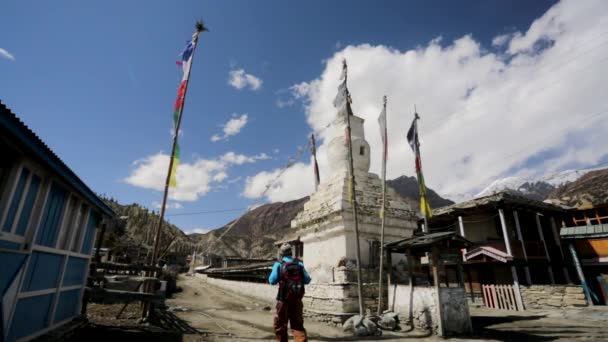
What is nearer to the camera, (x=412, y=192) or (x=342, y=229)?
(x=342, y=229)

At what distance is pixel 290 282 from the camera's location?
5.29 meters

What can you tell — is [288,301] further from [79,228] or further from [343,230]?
[343,230]

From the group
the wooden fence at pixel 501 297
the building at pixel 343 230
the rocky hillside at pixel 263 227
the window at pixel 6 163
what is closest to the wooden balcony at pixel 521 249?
the wooden fence at pixel 501 297

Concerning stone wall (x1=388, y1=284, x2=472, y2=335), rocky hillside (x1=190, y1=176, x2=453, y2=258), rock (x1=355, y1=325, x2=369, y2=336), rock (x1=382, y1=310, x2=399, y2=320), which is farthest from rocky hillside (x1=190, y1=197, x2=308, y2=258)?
rock (x1=355, y1=325, x2=369, y2=336)

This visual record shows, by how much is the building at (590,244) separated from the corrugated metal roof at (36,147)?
789 inches

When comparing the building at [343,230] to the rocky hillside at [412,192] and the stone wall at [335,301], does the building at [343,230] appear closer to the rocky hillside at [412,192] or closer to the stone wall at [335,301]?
the stone wall at [335,301]

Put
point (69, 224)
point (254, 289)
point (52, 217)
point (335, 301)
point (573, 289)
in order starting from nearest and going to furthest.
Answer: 1. point (52, 217)
2. point (69, 224)
3. point (335, 301)
4. point (573, 289)
5. point (254, 289)

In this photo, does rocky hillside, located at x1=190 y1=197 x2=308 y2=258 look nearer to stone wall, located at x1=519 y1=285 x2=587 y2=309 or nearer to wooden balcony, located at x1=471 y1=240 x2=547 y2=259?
wooden balcony, located at x1=471 y1=240 x2=547 y2=259

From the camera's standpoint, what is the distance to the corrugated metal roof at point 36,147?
3.45 meters

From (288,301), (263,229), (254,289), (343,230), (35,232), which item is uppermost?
(263,229)

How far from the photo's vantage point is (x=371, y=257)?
1080 centimetres

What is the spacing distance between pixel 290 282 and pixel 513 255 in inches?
616

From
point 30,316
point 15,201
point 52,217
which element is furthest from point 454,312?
point 15,201

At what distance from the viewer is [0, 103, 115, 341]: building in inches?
159
